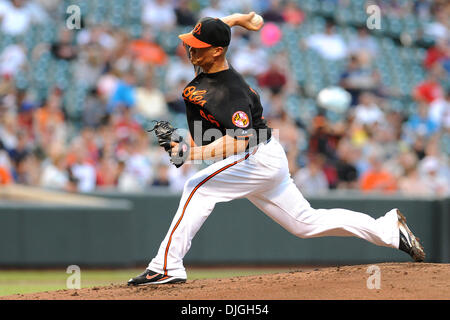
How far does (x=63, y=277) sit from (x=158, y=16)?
609 cm

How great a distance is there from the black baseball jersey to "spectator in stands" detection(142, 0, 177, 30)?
8261 millimetres

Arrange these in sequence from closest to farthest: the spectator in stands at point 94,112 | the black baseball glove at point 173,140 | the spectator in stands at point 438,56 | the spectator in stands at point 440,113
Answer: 1. the black baseball glove at point 173,140
2. the spectator in stands at point 94,112
3. the spectator in stands at point 440,113
4. the spectator in stands at point 438,56

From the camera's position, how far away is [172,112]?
11.8m

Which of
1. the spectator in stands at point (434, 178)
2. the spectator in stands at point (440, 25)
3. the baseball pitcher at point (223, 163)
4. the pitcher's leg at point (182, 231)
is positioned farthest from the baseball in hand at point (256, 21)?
the spectator in stands at point (440, 25)

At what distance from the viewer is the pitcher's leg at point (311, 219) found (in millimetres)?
5301

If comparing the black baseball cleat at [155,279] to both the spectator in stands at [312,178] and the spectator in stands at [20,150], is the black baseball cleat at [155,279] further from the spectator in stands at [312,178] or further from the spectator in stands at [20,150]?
the spectator in stands at [20,150]

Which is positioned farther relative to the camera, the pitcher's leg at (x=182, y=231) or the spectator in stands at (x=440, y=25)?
the spectator in stands at (x=440, y=25)

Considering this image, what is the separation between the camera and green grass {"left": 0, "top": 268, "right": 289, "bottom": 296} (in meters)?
7.70

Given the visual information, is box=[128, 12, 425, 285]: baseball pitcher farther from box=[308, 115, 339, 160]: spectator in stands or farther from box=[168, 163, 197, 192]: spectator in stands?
box=[308, 115, 339, 160]: spectator in stands

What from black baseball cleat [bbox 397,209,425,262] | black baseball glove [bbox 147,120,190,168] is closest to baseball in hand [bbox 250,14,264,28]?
black baseball glove [bbox 147,120,190,168]

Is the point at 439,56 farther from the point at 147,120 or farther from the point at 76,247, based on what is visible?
the point at 76,247

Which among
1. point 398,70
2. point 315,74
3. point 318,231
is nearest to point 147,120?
point 315,74

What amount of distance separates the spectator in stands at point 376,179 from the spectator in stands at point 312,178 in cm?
62

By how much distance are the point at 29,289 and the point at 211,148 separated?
340 centimetres
